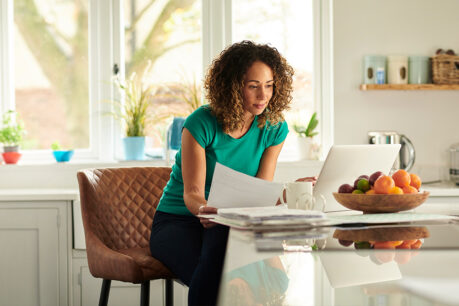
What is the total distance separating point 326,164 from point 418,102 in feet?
7.10

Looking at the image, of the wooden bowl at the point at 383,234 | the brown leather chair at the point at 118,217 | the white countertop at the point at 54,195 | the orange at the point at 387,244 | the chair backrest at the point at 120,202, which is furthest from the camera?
the white countertop at the point at 54,195

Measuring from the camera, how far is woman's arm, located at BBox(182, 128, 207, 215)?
6.60 ft

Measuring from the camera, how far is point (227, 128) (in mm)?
2156

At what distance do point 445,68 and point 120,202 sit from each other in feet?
7.30

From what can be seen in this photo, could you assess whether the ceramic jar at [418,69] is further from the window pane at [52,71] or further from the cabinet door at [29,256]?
the cabinet door at [29,256]

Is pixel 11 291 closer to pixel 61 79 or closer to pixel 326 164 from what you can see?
pixel 61 79

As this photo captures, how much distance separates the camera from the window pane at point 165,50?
3.86 metres

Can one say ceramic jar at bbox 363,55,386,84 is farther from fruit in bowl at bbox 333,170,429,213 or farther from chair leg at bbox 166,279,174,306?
fruit in bowl at bbox 333,170,429,213

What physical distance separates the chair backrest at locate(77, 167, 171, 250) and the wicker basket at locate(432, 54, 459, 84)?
1.95 m

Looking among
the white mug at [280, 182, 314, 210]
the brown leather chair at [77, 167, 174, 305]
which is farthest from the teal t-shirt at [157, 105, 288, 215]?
the white mug at [280, 182, 314, 210]

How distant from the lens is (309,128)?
3.71 m

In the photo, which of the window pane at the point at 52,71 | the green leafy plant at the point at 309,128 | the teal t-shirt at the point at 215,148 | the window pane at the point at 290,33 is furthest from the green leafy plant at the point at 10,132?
the teal t-shirt at the point at 215,148

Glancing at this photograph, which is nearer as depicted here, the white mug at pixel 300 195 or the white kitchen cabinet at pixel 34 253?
the white mug at pixel 300 195

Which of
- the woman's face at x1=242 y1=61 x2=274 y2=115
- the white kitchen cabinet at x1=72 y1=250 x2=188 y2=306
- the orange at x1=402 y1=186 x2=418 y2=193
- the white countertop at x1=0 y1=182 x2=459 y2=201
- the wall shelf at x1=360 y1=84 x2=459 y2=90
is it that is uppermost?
the wall shelf at x1=360 y1=84 x2=459 y2=90
